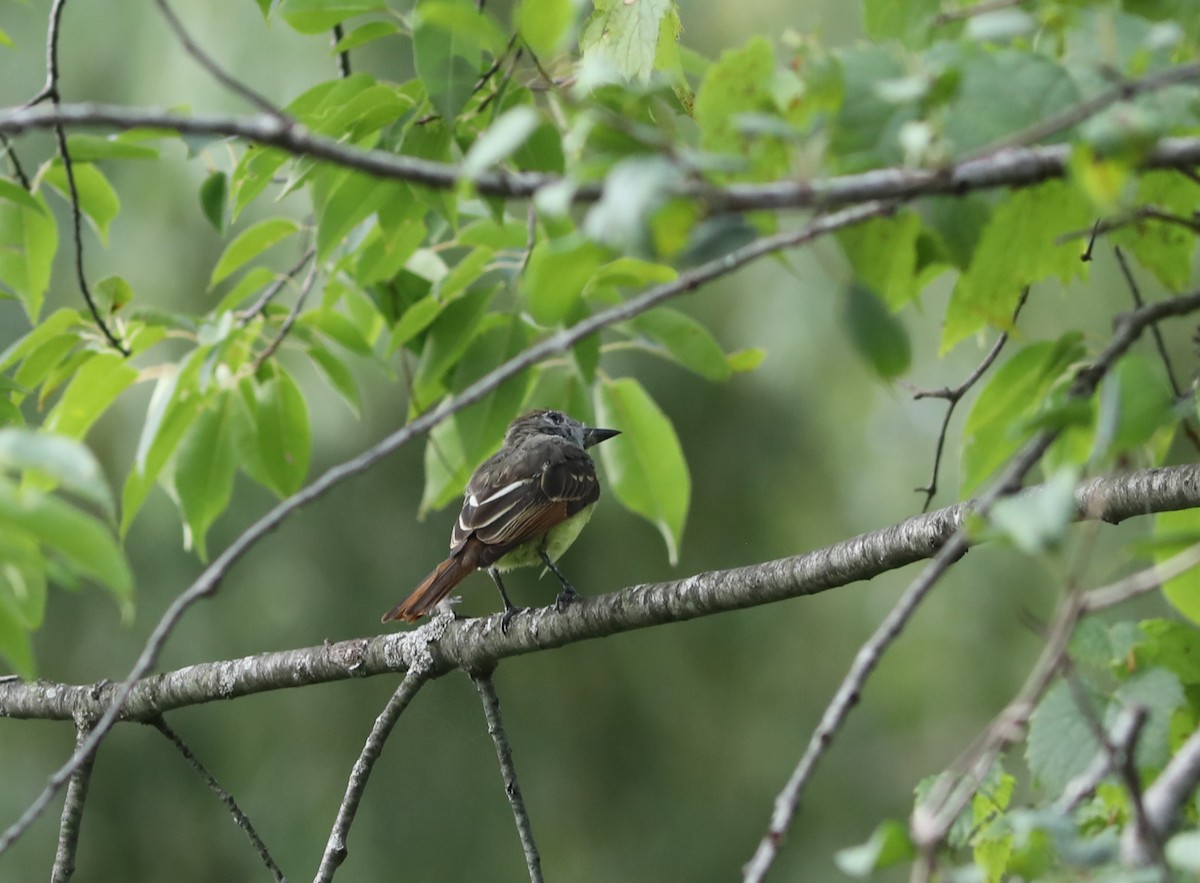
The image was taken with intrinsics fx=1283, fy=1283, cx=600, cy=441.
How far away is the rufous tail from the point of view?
4223 millimetres

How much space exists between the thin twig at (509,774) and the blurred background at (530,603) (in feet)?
11.7

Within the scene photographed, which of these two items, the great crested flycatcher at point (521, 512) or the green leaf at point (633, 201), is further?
the great crested flycatcher at point (521, 512)

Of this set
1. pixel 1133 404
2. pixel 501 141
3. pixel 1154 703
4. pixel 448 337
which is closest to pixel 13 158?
pixel 448 337

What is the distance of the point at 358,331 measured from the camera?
281 centimetres

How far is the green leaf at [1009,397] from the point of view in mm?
1812

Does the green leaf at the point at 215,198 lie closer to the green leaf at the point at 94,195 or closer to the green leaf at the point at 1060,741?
the green leaf at the point at 94,195

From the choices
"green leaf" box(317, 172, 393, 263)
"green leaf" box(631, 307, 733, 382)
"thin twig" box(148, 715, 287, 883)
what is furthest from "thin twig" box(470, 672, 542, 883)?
"green leaf" box(317, 172, 393, 263)

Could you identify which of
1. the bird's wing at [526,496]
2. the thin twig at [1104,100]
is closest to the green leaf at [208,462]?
the thin twig at [1104,100]

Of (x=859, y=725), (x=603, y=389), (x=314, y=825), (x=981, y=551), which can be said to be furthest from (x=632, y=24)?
(x=859, y=725)

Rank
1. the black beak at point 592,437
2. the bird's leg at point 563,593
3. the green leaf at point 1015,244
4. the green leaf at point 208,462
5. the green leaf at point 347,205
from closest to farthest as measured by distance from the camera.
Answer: the green leaf at point 1015,244 → the green leaf at point 347,205 → the green leaf at point 208,462 → the bird's leg at point 563,593 → the black beak at point 592,437

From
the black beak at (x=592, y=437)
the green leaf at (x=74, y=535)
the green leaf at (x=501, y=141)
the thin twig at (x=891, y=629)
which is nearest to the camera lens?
the green leaf at (x=501, y=141)

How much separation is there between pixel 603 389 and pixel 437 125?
79 centimetres

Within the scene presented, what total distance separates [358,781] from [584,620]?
0.67 meters

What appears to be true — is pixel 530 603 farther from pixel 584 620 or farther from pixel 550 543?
pixel 584 620
